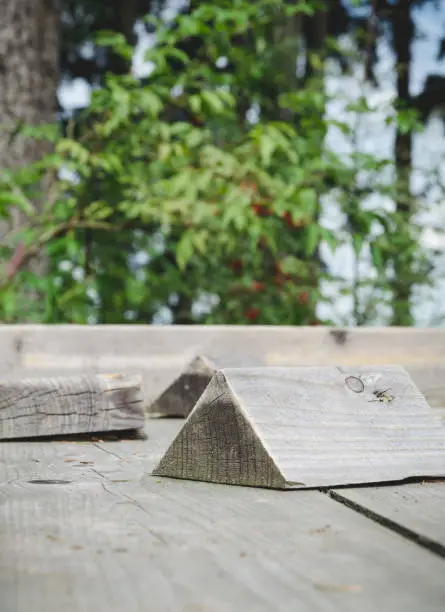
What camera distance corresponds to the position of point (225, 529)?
5.26 feet

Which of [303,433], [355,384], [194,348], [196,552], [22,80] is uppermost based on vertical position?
[22,80]

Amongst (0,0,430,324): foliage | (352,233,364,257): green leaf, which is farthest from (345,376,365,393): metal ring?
Answer: (352,233,364,257): green leaf

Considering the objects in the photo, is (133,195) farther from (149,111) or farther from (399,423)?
(399,423)

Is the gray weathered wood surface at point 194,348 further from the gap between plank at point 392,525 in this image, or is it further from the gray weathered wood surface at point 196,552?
the gap between plank at point 392,525

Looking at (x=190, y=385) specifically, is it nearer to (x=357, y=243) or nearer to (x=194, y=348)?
(x=194, y=348)

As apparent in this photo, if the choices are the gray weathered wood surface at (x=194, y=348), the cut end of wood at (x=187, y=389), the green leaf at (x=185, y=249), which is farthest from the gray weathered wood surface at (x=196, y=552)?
the green leaf at (x=185, y=249)

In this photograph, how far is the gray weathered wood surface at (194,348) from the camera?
4035 mm

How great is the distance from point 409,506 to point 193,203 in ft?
11.1

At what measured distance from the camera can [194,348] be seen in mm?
4266

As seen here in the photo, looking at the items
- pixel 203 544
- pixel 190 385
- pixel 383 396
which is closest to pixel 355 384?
pixel 383 396

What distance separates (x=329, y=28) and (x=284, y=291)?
6.77 metres

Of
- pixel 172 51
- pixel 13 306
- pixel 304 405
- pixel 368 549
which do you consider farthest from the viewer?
pixel 172 51

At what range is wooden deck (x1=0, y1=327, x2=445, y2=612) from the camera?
3.86 ft

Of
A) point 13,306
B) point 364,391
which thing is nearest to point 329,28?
point 13,306
